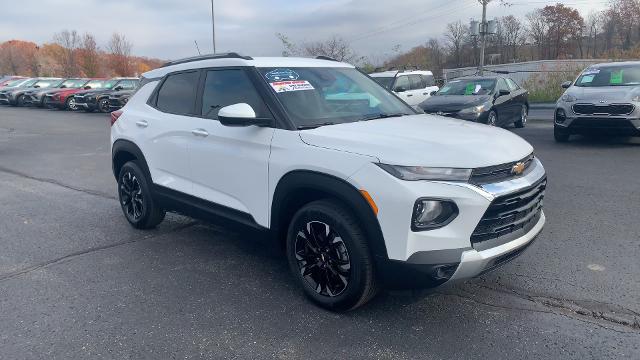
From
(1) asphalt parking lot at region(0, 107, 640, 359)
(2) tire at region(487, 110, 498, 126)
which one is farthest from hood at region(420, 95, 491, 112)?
(1) asphalt parking lot at region(0, 107, 640, 359)

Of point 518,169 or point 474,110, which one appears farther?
point 474,110

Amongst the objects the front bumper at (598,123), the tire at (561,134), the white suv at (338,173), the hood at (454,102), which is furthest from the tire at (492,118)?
the white suv at (338,173)

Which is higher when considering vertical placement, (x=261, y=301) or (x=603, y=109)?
(x=603, y=109)

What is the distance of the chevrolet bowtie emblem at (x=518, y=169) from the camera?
3263mm

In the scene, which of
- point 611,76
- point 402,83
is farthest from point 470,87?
point 611,76

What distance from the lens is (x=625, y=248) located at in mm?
4574

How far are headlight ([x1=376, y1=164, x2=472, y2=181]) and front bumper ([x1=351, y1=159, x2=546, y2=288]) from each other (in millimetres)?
36

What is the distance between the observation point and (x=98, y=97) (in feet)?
77.2

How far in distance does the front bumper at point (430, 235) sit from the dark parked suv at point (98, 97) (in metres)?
22.0

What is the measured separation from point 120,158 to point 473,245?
13.5 ft

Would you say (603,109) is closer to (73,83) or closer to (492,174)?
(492,174)

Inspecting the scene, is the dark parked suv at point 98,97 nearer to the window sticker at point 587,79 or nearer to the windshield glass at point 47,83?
the windshield glass at point 47,83

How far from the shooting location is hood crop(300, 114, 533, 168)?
3064 millimetres

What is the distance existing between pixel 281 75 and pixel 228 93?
0.50 m
